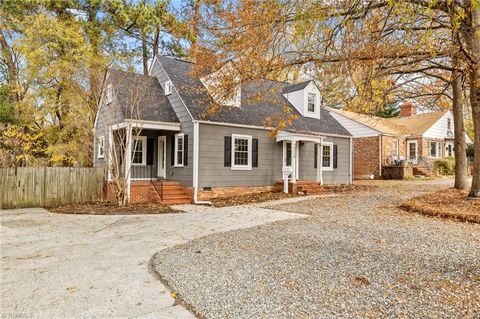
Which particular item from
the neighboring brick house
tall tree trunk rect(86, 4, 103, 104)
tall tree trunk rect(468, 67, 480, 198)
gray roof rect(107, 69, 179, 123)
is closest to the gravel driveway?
tall tree trunk rect(468, 67, 480, 198)

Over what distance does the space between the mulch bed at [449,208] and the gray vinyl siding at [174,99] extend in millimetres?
8216

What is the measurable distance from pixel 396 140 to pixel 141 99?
19.5 metres

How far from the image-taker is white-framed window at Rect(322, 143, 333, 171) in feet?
54.2

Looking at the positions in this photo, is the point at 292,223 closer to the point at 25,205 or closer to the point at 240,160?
the point at 240,160

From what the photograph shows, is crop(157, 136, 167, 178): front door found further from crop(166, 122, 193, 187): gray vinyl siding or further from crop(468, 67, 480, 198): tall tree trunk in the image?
crop(468, 67, 480, 198): tall tree trunk

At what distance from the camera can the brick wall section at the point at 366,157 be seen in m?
22.6

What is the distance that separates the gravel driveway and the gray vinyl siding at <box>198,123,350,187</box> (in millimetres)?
5831

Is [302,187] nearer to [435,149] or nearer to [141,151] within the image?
[141,151]

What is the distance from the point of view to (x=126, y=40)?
68.1 ft

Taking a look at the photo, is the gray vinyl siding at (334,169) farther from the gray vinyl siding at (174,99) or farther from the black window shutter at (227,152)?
the gray vinyl siding at (174,99)

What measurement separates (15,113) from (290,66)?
1583 cm

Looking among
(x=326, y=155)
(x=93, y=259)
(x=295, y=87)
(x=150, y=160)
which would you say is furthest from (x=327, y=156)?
(x=93, y=259)

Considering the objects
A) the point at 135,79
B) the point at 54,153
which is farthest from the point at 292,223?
the point at 54,153

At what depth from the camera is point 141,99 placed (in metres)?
12.1
